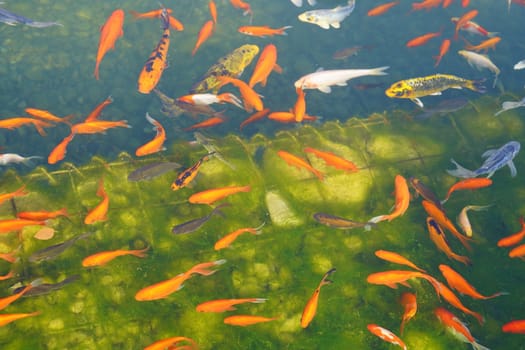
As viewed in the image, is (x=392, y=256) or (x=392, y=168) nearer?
(x=392, y=256)

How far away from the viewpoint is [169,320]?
169 inches

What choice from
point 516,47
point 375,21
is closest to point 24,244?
point 375,21

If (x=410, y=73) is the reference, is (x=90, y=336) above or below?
below

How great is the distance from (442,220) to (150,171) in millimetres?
3358

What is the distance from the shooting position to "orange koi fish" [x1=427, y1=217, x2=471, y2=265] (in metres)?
4.57

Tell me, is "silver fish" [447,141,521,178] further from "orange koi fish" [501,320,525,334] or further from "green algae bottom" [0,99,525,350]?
"orange koi fish" [501,320,525,334]

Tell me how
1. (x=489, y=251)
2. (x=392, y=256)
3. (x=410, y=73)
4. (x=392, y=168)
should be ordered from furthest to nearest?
(x=410, y=73), (x=392, y=168), (x=489, y=251), (x=392, y=256)

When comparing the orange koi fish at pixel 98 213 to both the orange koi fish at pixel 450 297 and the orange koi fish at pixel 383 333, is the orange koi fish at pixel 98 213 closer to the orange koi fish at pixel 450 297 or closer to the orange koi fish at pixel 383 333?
the orange koi fish at pixel 383 333

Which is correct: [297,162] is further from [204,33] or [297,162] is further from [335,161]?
[204,33]

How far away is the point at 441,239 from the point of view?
15.0 feet

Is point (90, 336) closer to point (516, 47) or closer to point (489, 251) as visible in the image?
point (489, 251)

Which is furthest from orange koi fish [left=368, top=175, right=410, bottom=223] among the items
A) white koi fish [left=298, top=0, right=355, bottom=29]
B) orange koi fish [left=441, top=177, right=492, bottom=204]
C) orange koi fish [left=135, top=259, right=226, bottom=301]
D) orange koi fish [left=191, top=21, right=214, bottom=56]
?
orange koi fish [left=191, top=21, right=214, bottom=56]

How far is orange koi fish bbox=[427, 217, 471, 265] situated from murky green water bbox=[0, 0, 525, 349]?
0.11m

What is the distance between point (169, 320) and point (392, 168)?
320cm
